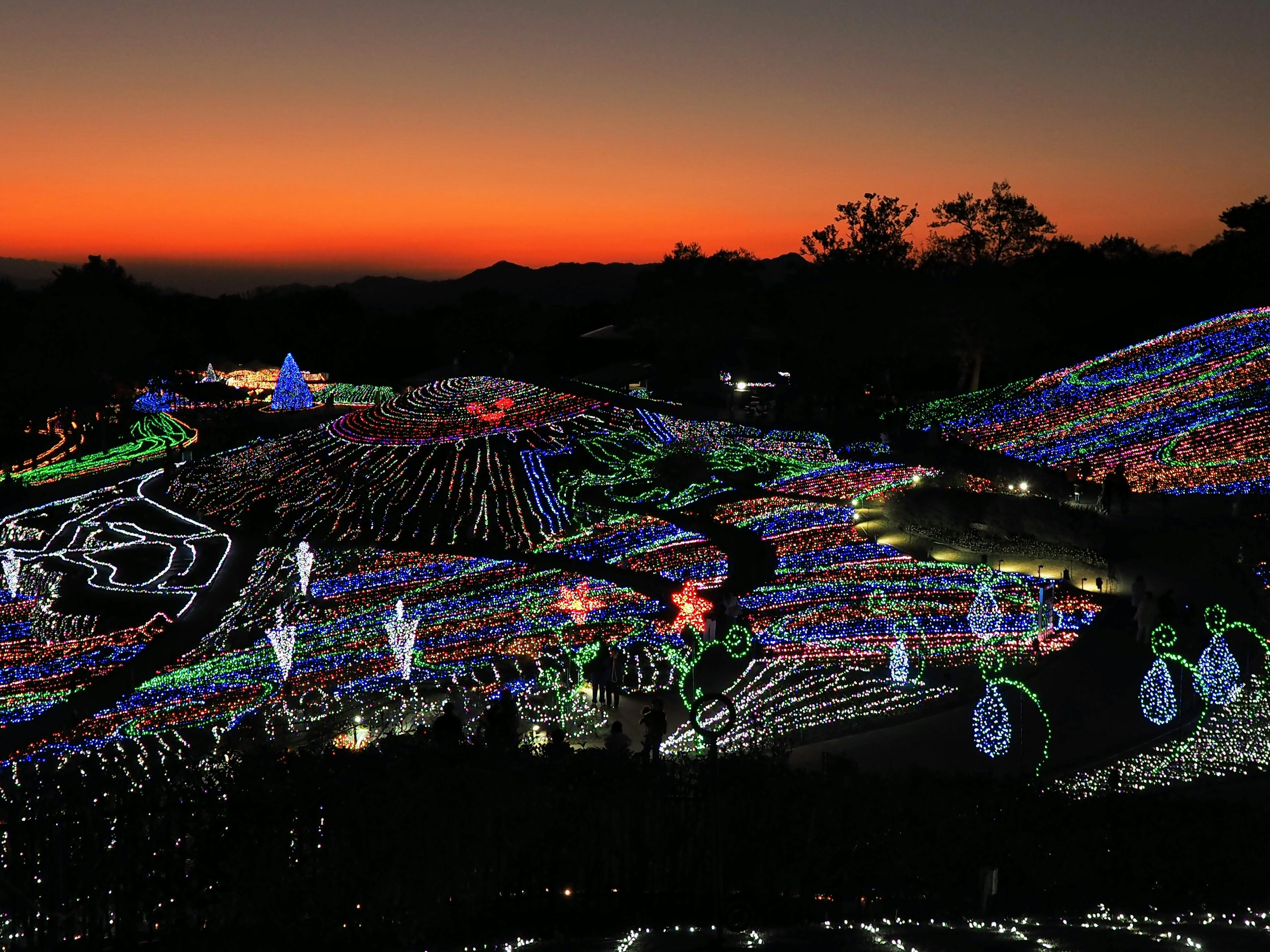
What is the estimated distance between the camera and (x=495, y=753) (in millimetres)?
6938

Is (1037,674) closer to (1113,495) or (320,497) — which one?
(1113,495)

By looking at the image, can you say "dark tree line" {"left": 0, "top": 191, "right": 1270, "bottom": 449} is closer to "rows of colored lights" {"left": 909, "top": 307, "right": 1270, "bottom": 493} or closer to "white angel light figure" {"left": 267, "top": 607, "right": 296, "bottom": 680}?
"rows of colored lights" {"left": 909, "top": 307, "right": 1270, "bottom": 493}

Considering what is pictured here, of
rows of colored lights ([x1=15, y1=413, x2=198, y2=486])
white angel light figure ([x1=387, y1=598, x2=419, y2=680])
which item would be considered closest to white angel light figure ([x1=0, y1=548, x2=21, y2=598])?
white angel light figure ([x1=387, y1=598, x2=419, y2=680])

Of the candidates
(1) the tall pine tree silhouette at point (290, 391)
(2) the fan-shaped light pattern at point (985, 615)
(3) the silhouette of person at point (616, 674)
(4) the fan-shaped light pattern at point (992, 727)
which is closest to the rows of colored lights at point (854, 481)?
(2) the fan-shaped light pattern at point (985, 615)

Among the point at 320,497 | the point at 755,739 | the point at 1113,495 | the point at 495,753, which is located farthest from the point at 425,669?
the point at 1113,495

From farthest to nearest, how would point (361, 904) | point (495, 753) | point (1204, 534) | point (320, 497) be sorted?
1. point (320, 497)
2. point (1204, 534)
3. point (495, 753)
4. point (361, 904)

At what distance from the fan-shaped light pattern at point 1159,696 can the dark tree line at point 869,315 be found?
18.3 m

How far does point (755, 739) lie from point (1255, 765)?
148 inches

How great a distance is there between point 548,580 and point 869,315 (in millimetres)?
20739

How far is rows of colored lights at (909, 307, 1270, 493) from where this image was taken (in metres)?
18.4

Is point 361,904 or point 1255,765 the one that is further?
point 1255,765

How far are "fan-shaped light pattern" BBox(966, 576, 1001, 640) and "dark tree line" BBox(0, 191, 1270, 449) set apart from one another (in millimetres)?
14685

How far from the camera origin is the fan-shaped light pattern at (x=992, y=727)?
10070mm

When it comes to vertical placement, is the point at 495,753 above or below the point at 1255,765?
above
